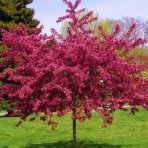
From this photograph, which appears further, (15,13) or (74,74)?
(15,13)

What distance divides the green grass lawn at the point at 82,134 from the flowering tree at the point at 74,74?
10.0ft

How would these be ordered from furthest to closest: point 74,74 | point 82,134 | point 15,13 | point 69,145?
point 15,13, point 82,134, point 69,145, point 74,74

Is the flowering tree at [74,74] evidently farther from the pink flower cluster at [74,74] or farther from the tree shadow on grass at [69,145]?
the tree shadow on grass at [69,145]

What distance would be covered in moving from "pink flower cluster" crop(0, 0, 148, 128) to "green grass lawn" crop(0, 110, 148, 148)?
119 inches

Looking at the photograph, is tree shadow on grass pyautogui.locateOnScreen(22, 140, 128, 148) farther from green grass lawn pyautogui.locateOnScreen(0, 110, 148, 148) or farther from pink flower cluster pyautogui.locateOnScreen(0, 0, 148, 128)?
pink flower cluster pyautogui.locateOnScreen(0, 0, 148, 128)

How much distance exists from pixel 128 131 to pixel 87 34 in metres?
8.05

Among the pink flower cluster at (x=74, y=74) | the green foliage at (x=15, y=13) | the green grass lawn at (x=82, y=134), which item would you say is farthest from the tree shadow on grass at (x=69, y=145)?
the green foliage at (x=15, y=13)

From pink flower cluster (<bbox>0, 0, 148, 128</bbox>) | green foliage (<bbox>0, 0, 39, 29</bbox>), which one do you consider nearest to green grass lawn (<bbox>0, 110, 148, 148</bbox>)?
pink flower cluster (<bbox>0, 0, 148, 128</bbox>)

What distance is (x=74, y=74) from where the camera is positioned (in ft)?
35.4

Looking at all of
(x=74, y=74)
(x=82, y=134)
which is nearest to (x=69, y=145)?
(x=82, y=134)

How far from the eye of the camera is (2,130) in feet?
62.5

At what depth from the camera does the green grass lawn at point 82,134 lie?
1480 cm

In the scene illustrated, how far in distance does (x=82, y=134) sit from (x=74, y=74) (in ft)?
25.4

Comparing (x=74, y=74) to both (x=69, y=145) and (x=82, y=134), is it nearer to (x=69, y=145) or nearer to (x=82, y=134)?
(x=69, y=145)
